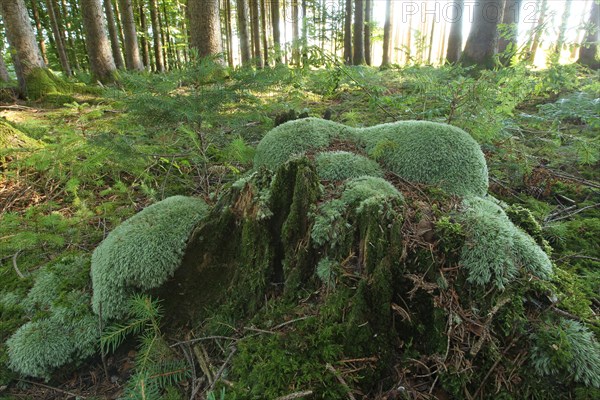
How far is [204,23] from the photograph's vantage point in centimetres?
815

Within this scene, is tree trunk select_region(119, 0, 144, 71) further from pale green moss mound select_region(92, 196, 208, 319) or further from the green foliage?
the green foliage

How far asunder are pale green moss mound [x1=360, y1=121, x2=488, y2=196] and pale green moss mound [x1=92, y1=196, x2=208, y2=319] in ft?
6.30

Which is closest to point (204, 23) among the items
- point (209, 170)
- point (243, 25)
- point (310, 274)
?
point (209, 170)

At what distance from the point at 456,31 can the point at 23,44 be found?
11968 millimetres

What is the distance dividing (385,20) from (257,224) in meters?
16.3

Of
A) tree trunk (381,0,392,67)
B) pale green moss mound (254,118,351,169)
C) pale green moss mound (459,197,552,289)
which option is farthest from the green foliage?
tree trunk (381,0,392,67)

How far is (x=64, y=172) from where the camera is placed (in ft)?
13.8

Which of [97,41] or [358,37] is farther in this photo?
[358,37]

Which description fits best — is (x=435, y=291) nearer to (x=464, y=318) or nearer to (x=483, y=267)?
(x=464, y=318)

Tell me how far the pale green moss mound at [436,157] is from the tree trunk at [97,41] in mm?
8877

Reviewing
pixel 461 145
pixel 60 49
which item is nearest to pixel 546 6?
pixel 461 145

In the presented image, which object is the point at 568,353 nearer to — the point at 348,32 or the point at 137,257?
the point at 137,257

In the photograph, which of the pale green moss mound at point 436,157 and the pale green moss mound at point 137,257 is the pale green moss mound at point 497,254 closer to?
the pale green moss mound at point 436,157

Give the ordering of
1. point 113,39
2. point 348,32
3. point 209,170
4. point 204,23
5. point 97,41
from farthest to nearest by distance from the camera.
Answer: point 348,32 < point 113,39 < point 97,41 < point 204,23 < point 209,170
